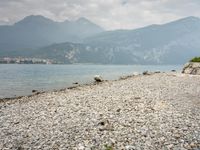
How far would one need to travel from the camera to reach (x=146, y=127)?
1788 cm

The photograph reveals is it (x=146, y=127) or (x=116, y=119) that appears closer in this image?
(x=146, y=127)

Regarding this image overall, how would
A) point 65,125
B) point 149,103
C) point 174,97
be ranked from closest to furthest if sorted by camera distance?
point 65,125 < point 149,103 < point 174,97

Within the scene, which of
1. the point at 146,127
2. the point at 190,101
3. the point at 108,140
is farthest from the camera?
the point at 190,101

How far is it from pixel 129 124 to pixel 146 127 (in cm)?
114

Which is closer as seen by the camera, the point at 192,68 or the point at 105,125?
the point at 105,125

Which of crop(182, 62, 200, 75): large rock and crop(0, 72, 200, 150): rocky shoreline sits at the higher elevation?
crop(182, 62, 200, 75): large rock

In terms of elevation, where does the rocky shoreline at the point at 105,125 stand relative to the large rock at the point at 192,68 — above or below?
below

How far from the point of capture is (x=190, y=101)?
27188mm

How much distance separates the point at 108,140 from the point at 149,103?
10370 mm

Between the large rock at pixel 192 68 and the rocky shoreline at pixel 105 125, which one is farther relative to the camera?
the large rock at pixel 192 68

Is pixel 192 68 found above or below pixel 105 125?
above

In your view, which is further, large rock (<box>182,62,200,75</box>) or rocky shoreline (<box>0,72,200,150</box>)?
large rock (<box>182,62,200,75</box>)

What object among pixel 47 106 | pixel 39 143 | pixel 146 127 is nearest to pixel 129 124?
pixel 146 127

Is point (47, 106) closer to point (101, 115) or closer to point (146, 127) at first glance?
point (101, 115)
